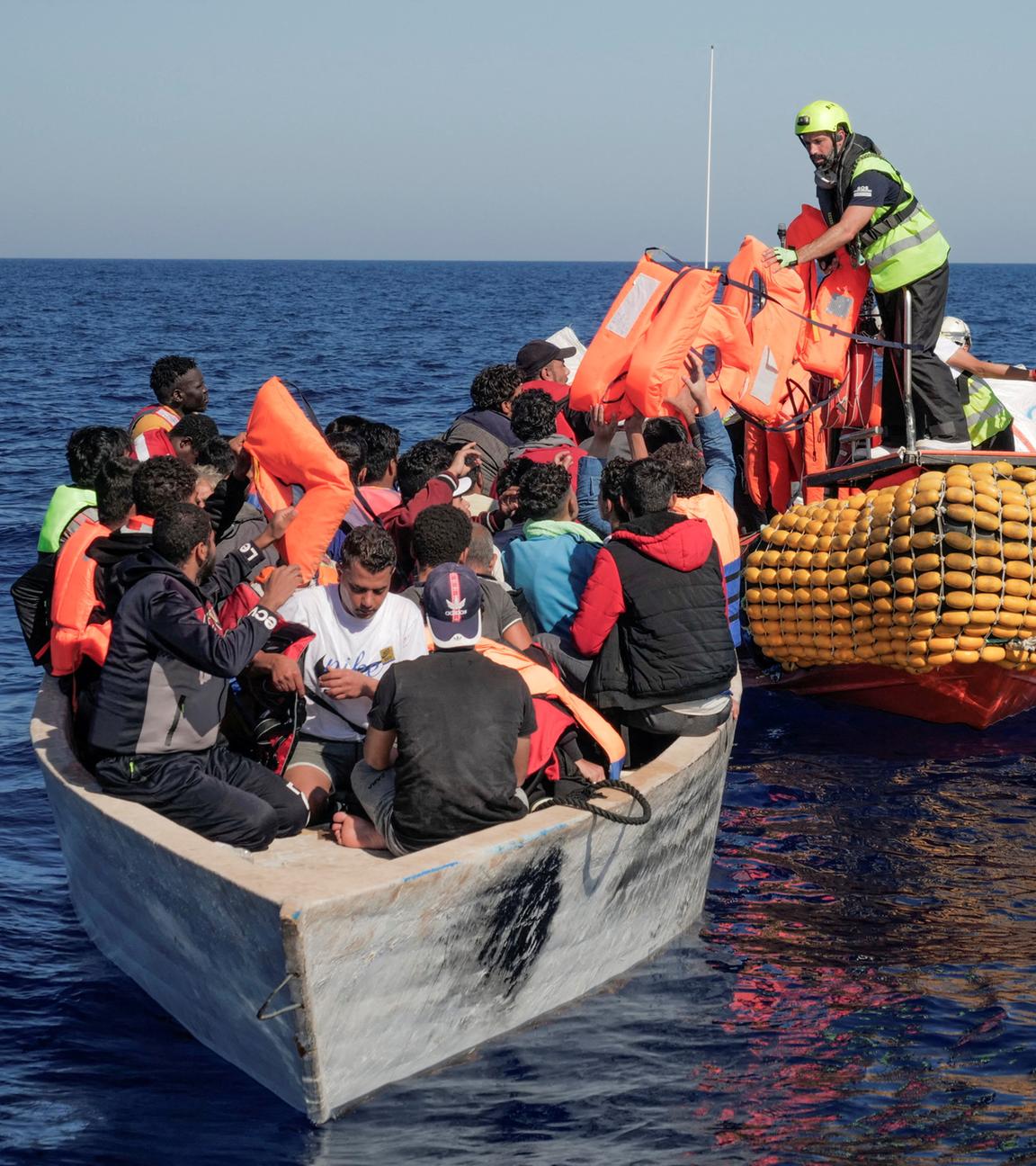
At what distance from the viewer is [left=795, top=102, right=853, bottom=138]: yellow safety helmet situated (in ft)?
28.5

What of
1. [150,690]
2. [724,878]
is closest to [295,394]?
[150,690]

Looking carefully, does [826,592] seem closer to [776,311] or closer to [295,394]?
[776,311]

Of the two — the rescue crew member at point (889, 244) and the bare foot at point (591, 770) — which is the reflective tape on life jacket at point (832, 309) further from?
the bare foot at point (591, 770)

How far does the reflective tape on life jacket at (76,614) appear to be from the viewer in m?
5.69

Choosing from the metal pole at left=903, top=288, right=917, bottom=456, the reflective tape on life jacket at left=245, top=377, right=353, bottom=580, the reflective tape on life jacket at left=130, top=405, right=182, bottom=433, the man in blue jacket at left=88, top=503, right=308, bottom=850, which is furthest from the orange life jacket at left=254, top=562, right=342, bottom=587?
the metal pole at left=903, top=288, right=917, bottom=456

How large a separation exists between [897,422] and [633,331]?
2.10 metres

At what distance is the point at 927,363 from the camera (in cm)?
895

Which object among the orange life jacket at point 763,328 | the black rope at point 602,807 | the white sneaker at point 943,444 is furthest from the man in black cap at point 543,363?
the black rope at point 602,807

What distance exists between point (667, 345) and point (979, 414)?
260 cm

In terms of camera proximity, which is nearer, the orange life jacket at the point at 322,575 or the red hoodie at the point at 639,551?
the red hoodie at the point at 639,551

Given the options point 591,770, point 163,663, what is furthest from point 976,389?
point 163,663

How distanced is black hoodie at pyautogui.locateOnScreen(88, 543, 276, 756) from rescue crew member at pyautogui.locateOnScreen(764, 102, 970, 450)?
4.94 meters

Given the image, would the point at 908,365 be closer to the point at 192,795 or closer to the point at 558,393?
the point at 558,393

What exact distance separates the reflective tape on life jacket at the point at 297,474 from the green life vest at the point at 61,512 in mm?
694
